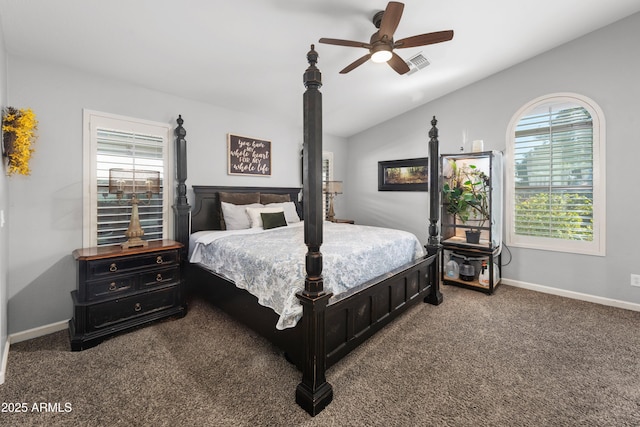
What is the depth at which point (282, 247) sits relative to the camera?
99.0 inches

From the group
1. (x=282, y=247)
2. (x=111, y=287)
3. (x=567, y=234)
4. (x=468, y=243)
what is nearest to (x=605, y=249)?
(x=567, y=234)

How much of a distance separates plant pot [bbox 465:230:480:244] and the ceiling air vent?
2.32 metres

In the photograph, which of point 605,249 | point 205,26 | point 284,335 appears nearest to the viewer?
point 284,335

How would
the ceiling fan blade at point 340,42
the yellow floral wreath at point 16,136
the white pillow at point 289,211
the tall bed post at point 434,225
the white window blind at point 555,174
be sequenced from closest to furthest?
the yellow floral wreath at point 16,136 < the ceiling fan blade at point 340,42 < the tall bed post at point 434,225 < the white window blind at point 555,174 < the white pillow at point 289,211

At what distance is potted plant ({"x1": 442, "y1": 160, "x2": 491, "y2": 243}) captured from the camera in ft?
12.8

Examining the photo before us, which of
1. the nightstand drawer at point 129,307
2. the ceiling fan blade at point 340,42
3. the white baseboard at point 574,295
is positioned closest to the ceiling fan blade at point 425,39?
the ceiling fan blade at point 340,42

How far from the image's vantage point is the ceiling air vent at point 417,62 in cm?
336

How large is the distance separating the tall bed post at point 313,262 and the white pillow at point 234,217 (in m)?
2.02

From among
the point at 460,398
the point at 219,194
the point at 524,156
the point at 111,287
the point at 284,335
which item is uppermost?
the point at 524,156

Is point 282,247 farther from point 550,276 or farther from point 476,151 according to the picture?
point 550,276

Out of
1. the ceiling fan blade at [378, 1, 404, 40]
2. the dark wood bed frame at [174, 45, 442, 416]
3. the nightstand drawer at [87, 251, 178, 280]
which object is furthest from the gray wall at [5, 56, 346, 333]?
the ceiling fan blade at [378, 1, 404, 40]

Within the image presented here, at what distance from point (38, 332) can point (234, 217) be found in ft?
6.88

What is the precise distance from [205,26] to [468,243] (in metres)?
3.99

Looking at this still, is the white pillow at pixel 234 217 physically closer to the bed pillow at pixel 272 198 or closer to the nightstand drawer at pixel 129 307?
the bed pillow at pixel 272 198
